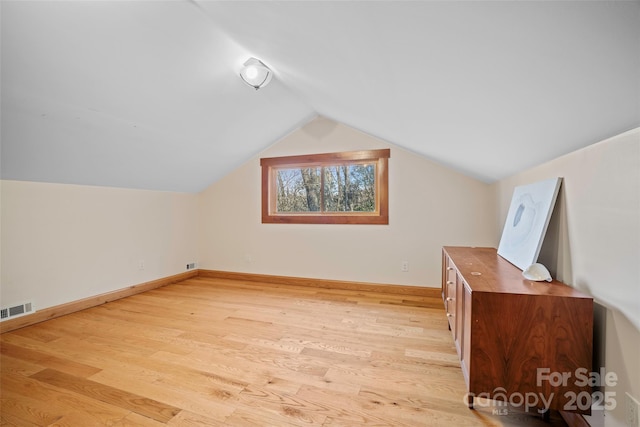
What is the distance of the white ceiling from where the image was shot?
0.82 metres

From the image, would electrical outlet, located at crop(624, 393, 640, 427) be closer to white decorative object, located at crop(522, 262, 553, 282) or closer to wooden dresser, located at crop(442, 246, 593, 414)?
wooden dresser, located at crop(442, 246, 593, 414)

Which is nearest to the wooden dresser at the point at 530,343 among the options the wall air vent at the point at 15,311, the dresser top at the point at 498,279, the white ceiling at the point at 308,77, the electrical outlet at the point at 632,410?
the dresser top at the point at 498,279

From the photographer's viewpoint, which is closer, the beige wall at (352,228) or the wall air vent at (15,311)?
the wall air vent at (15,311)

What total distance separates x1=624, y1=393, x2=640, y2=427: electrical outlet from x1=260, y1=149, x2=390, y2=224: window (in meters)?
2.56

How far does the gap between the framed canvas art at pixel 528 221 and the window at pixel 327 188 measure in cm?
151

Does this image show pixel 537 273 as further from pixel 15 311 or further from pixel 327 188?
pixel 15 311

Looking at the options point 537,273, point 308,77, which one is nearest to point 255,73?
point 308,77

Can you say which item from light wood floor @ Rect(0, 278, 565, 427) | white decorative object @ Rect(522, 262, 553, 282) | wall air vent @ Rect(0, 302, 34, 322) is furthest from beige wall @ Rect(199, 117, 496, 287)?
wall air vent @ Rect(0, 302, 34, 322)

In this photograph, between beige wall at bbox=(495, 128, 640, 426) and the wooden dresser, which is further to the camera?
the wooden dresser

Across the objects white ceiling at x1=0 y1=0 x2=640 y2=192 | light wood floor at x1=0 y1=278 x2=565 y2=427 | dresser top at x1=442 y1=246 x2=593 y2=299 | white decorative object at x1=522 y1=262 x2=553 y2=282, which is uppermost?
white ceiling at x1=0 y1=0 x2=640 y2=192

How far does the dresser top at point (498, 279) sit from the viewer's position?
1.29 m

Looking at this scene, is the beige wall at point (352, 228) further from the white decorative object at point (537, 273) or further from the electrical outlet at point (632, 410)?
the electrical outlet at point (632, 410)

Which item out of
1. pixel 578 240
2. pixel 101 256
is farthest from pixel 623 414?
pixel 101 256

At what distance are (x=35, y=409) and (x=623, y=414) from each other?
9.05 ft
